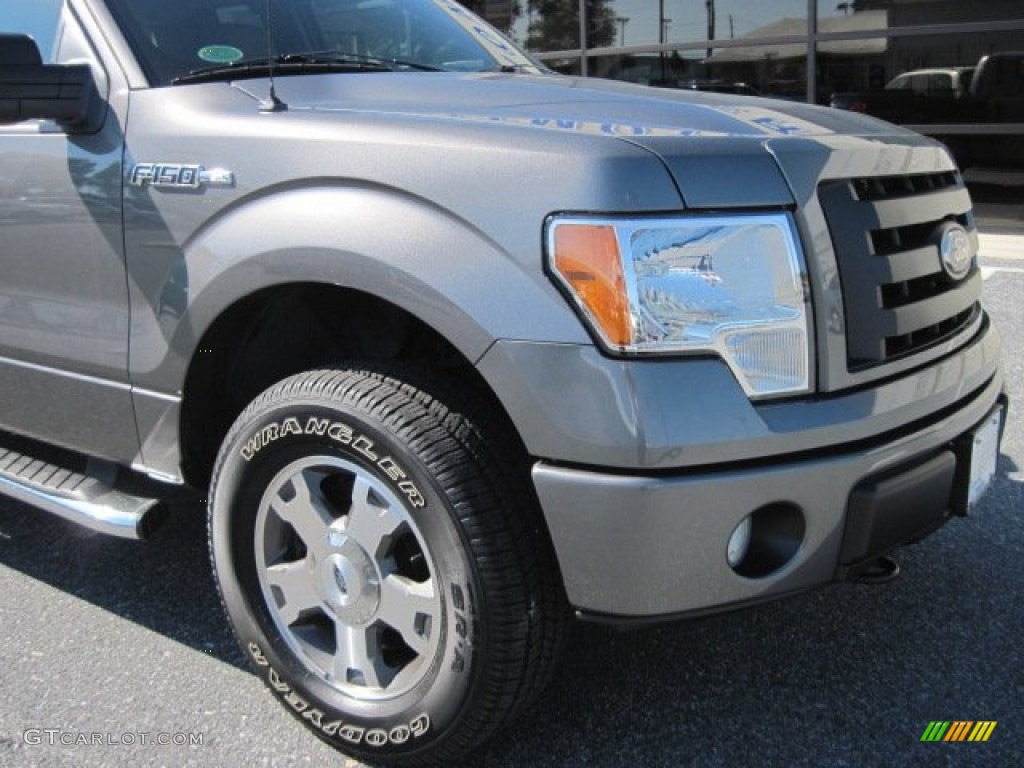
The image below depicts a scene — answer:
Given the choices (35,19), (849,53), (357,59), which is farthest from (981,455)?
(849,53)

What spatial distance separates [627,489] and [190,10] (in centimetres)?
187

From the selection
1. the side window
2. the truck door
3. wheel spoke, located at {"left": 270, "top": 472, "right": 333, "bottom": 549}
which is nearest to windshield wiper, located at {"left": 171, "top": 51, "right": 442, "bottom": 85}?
the truck door

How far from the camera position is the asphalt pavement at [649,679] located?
230 centimetres

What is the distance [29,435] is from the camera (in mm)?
2924

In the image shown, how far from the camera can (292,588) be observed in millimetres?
2309

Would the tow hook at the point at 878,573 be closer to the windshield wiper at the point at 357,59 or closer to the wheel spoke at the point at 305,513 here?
the wheel spoke at the point at 305,513

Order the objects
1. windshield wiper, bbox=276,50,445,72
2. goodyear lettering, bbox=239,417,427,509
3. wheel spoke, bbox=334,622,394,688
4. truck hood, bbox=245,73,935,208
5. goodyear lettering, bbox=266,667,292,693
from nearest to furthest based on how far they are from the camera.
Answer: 1. truck hood, bbox=245,73,935,208
2. goodyear lettering, bbox=239,417,427,509
3. wheel spoke, bbox=334,622,394,688
4. goodyear lettering, bbox=266,667,292,693
5. windshield wiper, bbox=276,50,445,72

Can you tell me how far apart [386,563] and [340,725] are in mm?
393

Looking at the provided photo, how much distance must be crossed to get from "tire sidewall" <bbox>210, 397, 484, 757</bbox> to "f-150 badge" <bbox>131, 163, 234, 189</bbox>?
511 mm

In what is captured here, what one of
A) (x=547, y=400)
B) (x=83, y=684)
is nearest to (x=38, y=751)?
(x=83, y=684)

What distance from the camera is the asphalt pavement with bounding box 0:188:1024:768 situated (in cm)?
230

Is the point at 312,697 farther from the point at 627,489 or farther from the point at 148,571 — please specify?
the point at 148,571

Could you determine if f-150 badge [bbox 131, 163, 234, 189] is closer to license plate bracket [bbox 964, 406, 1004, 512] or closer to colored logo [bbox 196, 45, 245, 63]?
colored logo [bbox 196, 45, 245, 63]

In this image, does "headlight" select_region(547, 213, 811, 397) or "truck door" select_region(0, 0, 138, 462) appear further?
"truck door" select_region(0, 0, 138, 462)
